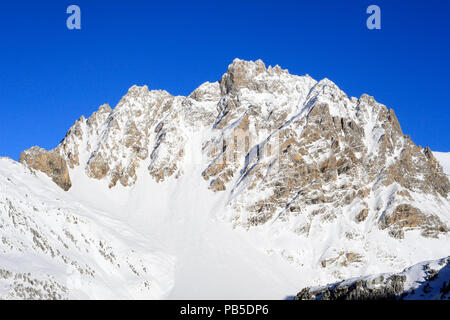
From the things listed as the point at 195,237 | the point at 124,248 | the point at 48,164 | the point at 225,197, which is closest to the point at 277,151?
the point at 225,197

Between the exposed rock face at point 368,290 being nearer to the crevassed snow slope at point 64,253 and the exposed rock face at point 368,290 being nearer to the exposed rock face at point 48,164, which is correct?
the crevassed snow slope at point 64,253

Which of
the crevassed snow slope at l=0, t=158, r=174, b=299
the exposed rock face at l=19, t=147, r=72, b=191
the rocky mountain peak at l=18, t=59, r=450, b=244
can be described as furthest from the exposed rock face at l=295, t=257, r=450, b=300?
the exposed rock face at l=19, t=147, r=72, b=191

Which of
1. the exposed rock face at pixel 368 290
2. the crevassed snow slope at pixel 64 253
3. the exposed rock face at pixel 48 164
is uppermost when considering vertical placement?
the exposed rock face at pixel 48 164

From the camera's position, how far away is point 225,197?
95.3 meters

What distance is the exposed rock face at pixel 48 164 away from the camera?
86.3 m

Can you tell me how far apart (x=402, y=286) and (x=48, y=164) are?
74.9 m

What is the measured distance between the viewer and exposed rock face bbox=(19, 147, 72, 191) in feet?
283

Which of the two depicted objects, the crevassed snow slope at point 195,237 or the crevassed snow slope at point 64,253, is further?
the crevassed snow slope at point 195,237

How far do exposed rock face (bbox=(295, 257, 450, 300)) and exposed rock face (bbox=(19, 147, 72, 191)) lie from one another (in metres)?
64.1

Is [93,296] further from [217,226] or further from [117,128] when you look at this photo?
[117,128]

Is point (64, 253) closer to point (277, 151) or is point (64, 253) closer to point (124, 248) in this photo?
point (124, 248)

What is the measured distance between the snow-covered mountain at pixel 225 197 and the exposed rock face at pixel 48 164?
308 mm

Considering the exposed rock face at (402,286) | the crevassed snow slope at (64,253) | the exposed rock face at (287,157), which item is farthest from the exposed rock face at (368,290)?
the exposed rock face at (287,157)
